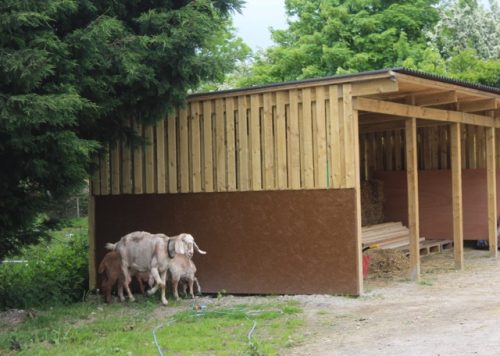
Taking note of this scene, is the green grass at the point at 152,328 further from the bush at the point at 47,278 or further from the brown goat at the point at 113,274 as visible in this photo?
the bush at the point at 47,278

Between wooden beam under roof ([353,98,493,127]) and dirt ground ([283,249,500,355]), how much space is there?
9.50 ft

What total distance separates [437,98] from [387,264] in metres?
3.26

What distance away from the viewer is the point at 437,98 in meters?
12.2

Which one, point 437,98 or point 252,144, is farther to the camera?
point 437,98

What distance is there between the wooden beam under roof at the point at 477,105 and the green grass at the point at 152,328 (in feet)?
21.1

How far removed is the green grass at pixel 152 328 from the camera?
7.75 m

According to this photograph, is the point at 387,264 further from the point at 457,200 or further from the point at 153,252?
the point at 153,252

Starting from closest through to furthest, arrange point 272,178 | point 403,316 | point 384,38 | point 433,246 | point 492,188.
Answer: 1. point 403,316
2. point 272,178
3. point 492,188
4. point 433,246
5. point 384,38

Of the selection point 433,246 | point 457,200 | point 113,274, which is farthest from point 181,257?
point 433,246

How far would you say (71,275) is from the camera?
44.0 feet

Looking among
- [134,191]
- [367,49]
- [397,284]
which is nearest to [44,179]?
[134,191]

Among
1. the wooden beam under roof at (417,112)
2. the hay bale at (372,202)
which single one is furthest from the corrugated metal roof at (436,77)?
the hay bale at (372,202)

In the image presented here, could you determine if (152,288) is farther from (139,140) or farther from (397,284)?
(397,284)

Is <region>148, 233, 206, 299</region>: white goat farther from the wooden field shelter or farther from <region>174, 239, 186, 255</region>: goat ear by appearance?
the wooden field shelter
